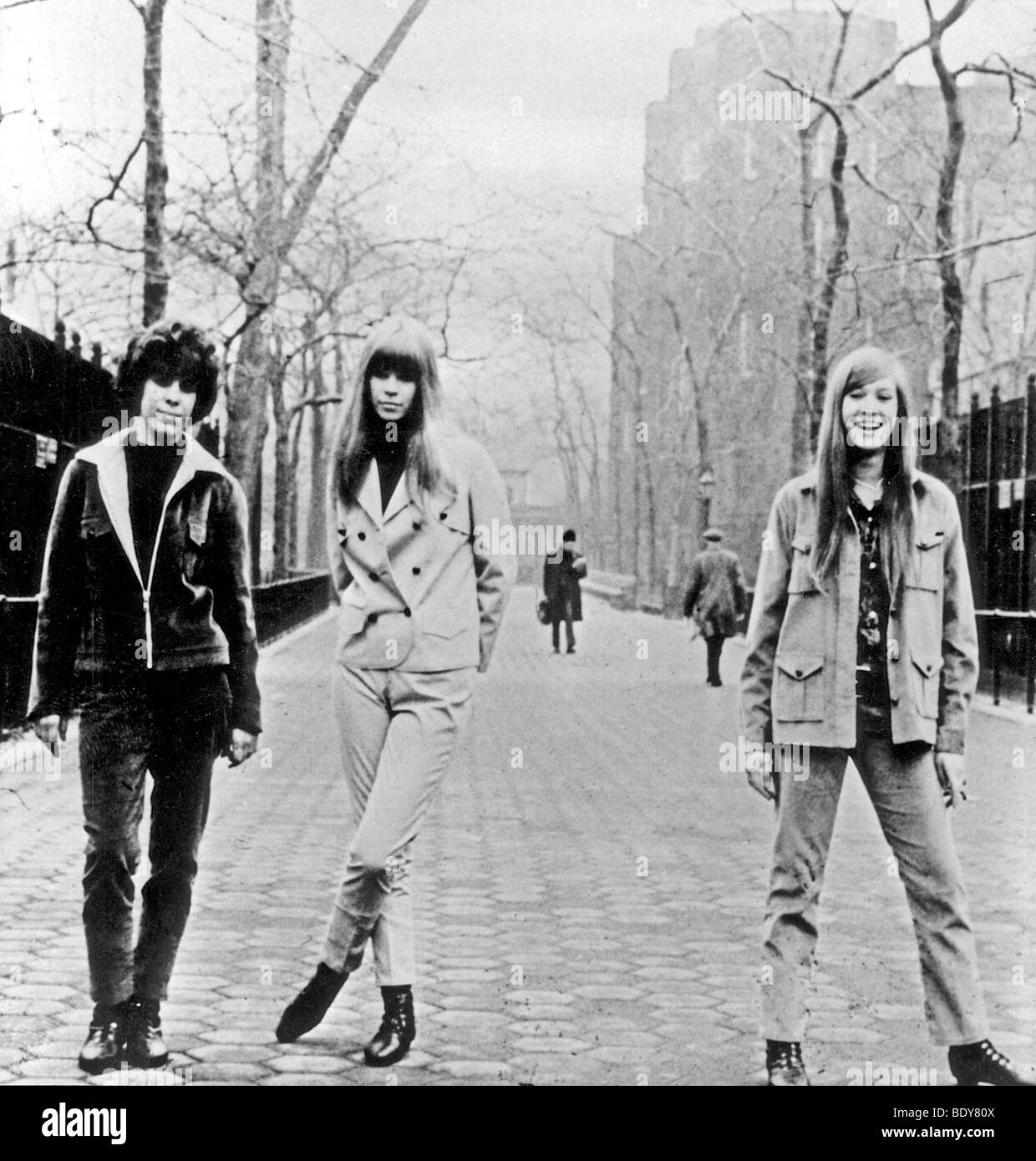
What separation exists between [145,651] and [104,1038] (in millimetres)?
985

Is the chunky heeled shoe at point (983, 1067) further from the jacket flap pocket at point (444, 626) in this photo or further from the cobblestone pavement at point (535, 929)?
the jacket flap pocket at point (444, 626)

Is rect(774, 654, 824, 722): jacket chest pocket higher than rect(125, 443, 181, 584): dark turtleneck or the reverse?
the reverse

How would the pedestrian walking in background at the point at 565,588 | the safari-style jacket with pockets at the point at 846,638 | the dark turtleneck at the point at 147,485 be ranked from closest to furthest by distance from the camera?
the safari-style jacket with pockets at the point at 846,638, the dark turtleneck at the point at 147,485, the pedestrian walking in background at the point at 565,588

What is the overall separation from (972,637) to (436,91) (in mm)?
2519

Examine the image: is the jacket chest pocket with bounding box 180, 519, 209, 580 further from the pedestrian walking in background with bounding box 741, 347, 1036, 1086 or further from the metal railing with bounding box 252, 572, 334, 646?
the metal railing with bounding box 252, 572, 334, 646

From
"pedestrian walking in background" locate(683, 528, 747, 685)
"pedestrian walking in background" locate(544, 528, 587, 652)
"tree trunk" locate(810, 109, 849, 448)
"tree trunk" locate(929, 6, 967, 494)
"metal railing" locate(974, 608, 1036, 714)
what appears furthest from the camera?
"pedestrian walking in background" locate(544, 528, 587, 652)

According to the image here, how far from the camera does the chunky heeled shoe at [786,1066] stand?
4.47 metres

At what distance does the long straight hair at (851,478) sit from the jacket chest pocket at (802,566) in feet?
0.05

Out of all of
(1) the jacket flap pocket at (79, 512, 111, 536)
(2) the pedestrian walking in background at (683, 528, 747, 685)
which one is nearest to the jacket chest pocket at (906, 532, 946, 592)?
(1) the jacket flap pocket at (79, 512, 111, 536)

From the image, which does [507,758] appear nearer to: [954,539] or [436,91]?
[436,91]

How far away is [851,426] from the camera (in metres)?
4.41

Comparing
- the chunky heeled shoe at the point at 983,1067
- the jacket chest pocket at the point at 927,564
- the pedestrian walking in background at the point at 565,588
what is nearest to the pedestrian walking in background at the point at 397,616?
the jacket chest pocket at the point at 927,564

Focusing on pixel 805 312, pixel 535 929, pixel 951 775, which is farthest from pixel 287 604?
pixel 951 775

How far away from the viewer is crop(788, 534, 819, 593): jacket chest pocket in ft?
14.4
